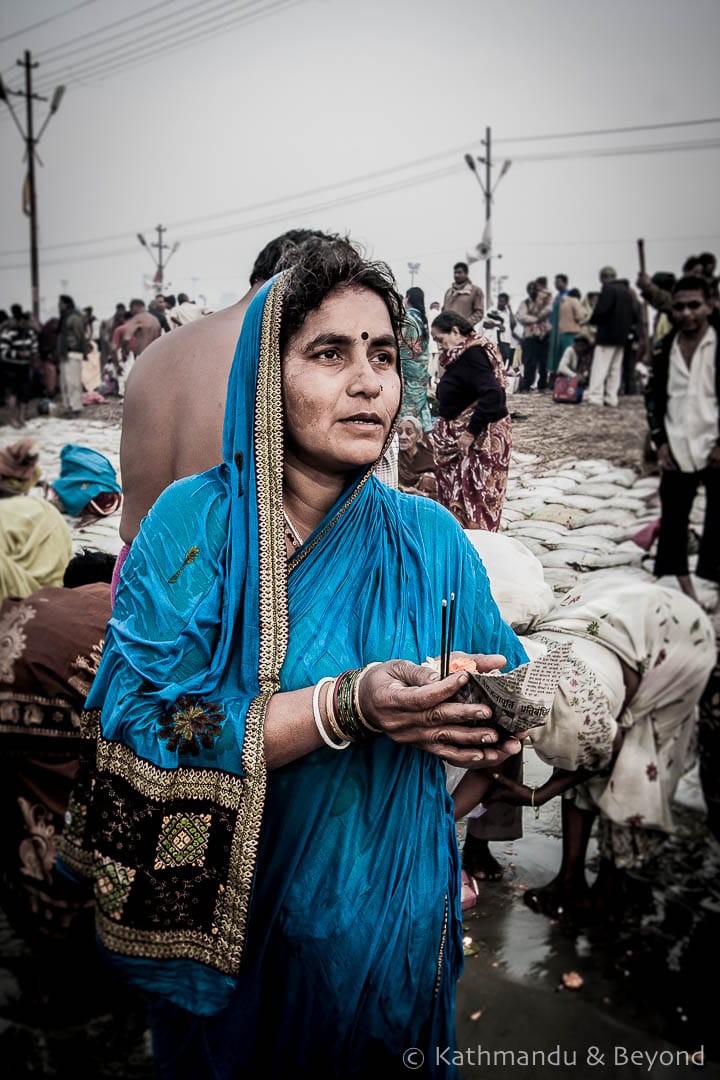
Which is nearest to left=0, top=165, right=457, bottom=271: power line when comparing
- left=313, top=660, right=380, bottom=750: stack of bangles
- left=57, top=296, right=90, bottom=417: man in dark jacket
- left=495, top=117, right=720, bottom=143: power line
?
left=495, top=117, right=720, bottom=143: power line

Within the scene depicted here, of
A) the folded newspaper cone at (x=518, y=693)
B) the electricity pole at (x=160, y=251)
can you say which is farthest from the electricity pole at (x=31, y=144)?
the folded newspaper cone at (x=518, y=693)

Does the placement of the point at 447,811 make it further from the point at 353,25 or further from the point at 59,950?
the point at 353,25

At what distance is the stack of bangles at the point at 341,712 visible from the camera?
1.29 meters

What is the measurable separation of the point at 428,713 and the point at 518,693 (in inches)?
5.4

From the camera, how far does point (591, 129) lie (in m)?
2.68

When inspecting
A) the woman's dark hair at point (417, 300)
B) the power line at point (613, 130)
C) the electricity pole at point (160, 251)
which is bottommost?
the woman's dark hair at point (417, 300)

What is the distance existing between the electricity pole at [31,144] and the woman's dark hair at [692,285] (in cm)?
281

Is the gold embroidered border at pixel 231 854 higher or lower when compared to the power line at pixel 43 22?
lower

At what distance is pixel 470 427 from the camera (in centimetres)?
274

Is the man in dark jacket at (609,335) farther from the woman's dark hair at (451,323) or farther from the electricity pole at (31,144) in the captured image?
the electricity pole at (31,144)

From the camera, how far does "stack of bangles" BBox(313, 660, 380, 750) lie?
129 cm

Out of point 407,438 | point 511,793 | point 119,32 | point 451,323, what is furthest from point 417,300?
point 119,32

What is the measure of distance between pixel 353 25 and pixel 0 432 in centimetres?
264

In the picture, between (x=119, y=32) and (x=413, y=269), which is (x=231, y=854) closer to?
Answer: (x=413, y=269)
